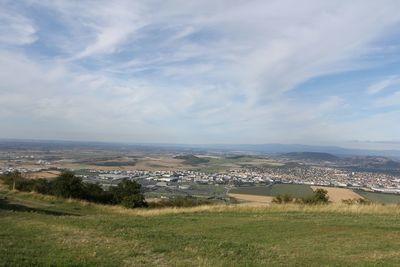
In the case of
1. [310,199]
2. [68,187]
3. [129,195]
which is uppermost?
[310,199]

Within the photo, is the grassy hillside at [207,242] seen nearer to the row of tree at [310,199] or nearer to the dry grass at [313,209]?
the dry grass at [313,209]

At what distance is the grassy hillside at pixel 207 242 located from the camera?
9.95m

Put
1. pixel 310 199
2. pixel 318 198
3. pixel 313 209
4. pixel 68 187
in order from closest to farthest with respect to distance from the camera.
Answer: pixel 313 209 → pixel 310 199 → pixel 318 198 → pixel 68 187

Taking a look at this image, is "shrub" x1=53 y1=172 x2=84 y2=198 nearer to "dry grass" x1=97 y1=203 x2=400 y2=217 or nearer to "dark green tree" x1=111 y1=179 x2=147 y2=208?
"dark green tree" x1=111 y1=179 x2=147 y2=208

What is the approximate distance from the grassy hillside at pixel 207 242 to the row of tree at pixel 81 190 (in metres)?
11.9

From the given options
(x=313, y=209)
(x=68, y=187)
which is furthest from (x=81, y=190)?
(x=313, y=209)

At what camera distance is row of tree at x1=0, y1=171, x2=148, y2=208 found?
3115 cm

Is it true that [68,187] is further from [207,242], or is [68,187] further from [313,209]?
[207,242]

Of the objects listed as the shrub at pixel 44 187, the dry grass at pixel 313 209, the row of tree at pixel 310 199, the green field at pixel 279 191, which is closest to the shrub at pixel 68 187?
the shrub at pixel 44 187

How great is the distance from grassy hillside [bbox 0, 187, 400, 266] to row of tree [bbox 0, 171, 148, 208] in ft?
39.0

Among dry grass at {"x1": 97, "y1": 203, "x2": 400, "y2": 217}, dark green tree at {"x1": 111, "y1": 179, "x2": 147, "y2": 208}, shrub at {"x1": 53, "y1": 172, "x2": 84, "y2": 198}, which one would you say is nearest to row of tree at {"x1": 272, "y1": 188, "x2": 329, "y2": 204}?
dry grass at {"x1": 97, "y1": 203, "x2": 400, "y2": 217}

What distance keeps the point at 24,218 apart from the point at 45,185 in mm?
18109

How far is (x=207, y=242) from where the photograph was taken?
12.4 metres

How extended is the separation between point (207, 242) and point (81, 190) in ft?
73.5
